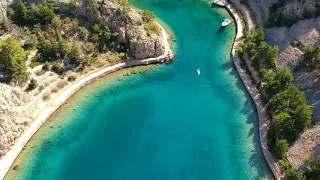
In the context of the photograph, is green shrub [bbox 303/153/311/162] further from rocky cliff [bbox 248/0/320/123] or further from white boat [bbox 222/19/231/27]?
white boat [bbox 222/19/231/27]

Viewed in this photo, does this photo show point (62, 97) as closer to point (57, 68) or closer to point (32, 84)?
point (32, 84)

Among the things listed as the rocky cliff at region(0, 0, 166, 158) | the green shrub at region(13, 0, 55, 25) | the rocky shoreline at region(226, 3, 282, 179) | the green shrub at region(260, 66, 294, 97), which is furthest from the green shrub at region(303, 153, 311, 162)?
the green shrub at region(13, 0, 55, 25)

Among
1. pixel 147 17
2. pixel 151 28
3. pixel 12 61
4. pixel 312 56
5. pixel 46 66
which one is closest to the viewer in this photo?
pixel 312 56

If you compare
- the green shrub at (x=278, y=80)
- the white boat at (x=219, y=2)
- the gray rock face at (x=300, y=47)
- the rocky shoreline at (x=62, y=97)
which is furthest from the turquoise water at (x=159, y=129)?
the white boat at (x=219, y=2)

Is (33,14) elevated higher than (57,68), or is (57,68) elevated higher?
(33,14)

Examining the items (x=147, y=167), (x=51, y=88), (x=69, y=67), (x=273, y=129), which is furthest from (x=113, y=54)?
(x=273, y=129)

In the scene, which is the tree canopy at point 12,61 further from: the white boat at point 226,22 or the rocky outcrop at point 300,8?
the rocky outcrop at point 300,8

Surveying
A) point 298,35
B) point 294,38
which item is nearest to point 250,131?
point 294,38
